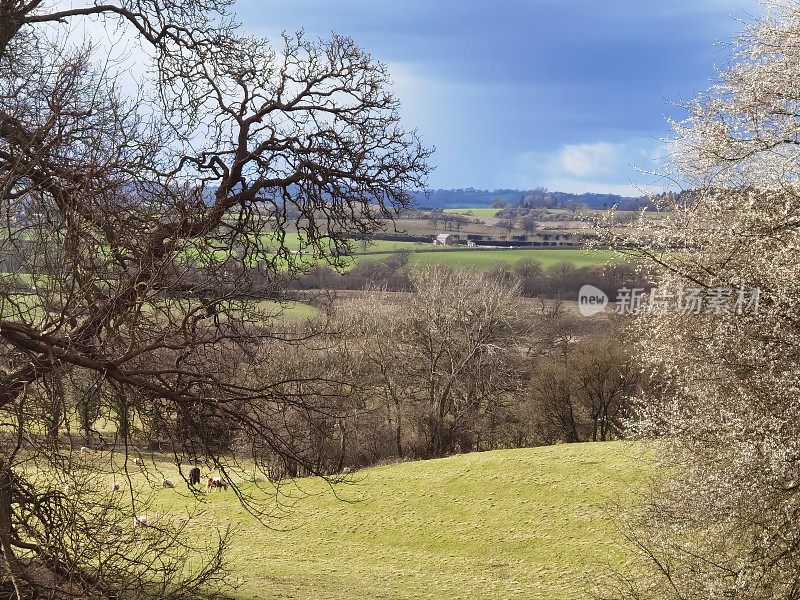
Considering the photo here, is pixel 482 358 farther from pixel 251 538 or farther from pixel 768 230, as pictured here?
pixel 768 230

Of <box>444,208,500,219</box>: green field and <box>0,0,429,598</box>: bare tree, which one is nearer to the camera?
<box>0,0,429,598</box>: bare tree

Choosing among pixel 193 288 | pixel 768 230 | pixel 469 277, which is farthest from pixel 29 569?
pixel 469 277

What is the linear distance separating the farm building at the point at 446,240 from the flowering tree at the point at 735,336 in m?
64.2

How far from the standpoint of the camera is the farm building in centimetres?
7875

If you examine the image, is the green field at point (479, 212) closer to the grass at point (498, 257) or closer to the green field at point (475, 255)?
the green field at point (475, 255)

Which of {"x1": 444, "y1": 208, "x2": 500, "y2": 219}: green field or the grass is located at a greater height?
{"x1": 444, "y1": 208, "x2": 500, "y2": 219}: green field

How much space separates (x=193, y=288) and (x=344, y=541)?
20054mm

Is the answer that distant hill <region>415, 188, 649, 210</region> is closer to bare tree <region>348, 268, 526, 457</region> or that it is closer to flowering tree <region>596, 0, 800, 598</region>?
bare tree <region>348, 268, 526, 457</region>

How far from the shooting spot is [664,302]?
13984mm

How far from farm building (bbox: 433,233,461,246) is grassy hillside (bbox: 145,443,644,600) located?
155 feet

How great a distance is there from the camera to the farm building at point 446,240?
258ft

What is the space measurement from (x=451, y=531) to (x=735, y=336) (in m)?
16.3

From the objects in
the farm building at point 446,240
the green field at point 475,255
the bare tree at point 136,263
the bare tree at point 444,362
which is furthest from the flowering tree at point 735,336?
the farm building at point 446,240

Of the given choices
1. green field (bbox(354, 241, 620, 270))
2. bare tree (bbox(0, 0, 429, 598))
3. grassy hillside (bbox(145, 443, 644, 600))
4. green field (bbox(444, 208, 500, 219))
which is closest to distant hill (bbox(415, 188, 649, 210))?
green field (bbox(444, 208, 500, 219))
